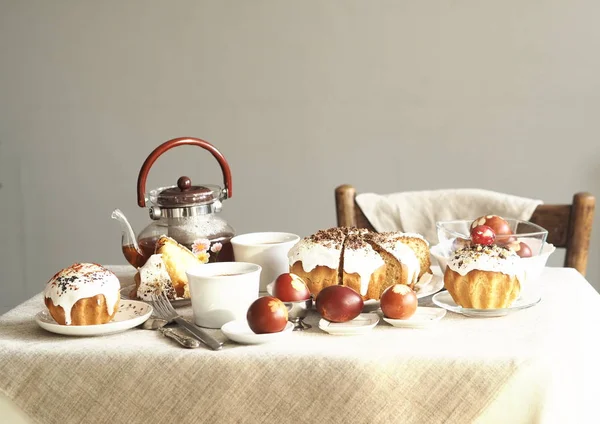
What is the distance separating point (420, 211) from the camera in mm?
2016

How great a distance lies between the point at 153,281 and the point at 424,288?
45cm

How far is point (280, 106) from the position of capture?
320 cm

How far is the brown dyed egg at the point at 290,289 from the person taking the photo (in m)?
1.21

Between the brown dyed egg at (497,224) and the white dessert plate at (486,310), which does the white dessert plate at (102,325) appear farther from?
the brown dyed egg at (497,224)

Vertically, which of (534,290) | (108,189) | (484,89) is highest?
(484,89)

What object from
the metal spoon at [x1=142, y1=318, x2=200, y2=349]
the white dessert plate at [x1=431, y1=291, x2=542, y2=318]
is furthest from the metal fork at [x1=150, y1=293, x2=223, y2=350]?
the white dessert plate at [x1=431, y1=291, x2=542, y2=318]

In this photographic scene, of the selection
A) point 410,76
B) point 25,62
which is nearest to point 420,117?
point 410,76

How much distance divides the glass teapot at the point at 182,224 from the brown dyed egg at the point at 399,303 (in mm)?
404

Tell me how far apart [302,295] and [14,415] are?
442 mm

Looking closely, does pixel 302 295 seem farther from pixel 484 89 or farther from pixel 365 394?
pixel 484 89

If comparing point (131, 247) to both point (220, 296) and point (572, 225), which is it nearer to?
point (220, 296)

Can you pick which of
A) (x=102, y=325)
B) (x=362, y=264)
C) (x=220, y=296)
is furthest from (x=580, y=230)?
(x=102, y=325)

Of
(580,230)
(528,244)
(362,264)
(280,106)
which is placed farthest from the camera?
(280,106)

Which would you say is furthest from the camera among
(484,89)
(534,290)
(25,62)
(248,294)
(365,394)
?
(25,62)
